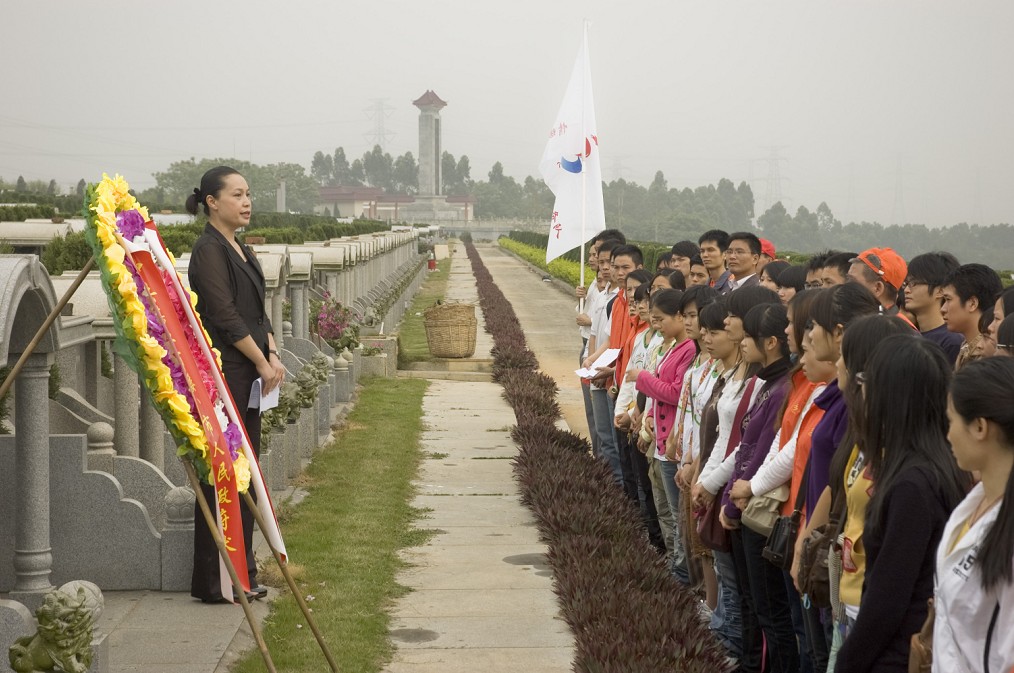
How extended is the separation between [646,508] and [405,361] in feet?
33.7

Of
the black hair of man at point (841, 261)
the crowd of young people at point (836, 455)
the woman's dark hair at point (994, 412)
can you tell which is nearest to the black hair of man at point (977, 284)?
the crowd of young people at point (836, 455)

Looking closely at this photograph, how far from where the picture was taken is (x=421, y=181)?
155375mm

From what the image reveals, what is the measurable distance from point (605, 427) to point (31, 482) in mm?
4615


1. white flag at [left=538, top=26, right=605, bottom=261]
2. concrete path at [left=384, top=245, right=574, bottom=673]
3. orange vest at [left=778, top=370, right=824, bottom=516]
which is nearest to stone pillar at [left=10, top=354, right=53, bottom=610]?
concrete path at [left=384, top=245, right=574, bottom=673]

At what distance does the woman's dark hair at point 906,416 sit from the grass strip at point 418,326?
47.3 feet

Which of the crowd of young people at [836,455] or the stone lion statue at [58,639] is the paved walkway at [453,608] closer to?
the crowd of young people at [836,455]

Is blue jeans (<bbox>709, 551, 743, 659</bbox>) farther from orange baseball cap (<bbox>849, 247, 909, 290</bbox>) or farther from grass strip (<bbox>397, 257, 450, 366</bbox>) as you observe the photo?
grass strip (<bbox>397, 257, 450, 366</bbox>)

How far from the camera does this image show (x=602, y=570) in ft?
20.1

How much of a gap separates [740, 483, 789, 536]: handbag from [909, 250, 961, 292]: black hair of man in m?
1.77

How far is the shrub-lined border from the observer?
477cm

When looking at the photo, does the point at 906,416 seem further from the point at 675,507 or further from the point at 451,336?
the point at 451,336

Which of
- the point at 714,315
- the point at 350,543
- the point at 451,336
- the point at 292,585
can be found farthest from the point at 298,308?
the point at 292,585

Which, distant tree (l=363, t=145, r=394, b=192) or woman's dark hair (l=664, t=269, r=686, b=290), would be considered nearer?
woman's dark hair (l=664, t=269, r=686, b=290)

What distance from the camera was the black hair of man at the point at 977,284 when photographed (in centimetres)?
554
